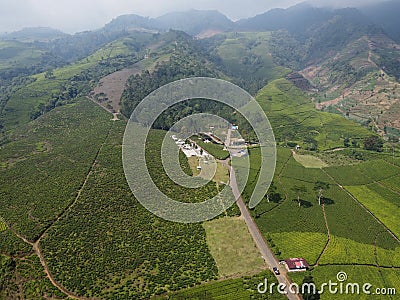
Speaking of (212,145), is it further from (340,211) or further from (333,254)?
(333,254)

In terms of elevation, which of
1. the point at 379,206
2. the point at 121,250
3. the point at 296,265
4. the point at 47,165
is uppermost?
the point at 47,165

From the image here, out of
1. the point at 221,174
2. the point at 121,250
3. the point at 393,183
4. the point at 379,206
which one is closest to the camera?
the point at 121,250

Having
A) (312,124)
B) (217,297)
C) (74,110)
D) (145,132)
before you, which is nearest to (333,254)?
(217,297)

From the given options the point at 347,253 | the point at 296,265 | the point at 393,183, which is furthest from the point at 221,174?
the point at 393,183

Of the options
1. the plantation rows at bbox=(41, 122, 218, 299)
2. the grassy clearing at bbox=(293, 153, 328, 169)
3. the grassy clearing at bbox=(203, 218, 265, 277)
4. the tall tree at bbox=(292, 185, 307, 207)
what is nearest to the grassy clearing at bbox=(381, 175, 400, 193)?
the grassy clearing at bbox=(293, 153, 328, 169)

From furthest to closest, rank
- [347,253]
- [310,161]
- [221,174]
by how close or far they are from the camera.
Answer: [310,161] → [221,174] → [347,253]

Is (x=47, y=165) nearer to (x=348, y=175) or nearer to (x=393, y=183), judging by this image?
(x=348, y=175)
